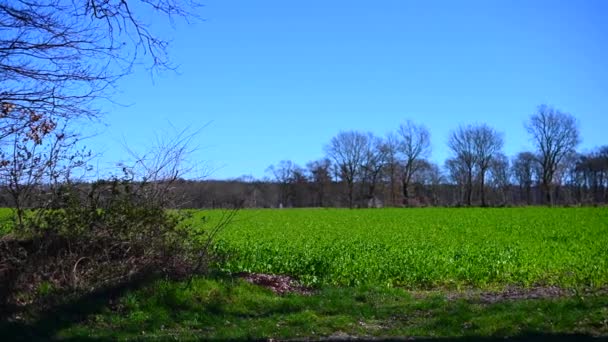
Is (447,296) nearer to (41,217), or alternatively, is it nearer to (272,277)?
(272,277)

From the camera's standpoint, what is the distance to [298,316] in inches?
337

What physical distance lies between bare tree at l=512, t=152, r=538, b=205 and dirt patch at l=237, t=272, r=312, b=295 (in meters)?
108

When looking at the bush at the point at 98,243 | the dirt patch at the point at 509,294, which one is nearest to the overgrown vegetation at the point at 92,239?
the bush at the point at 98,243

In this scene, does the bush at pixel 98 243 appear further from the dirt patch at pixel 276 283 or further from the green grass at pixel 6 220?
the dirt patch at pixel 276 283

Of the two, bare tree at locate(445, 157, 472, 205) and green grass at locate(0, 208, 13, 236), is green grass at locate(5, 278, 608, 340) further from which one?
bare tree at locate(445, 157, 472, 205)

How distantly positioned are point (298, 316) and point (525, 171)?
116 meters

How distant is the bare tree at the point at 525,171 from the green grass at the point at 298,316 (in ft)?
357

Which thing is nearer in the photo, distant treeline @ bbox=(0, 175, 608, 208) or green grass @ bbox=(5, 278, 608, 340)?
green grass @ bbox=(5, 278, 608, 340)

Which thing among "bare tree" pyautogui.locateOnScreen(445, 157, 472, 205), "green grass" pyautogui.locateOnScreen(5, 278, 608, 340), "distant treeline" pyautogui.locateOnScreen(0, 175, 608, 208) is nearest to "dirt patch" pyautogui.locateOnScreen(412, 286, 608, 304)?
"green grass" pyautogui.locateOnScreen(5, 278, 608, 340)

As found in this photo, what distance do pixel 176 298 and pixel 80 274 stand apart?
1.72 m

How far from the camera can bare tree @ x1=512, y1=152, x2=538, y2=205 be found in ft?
369

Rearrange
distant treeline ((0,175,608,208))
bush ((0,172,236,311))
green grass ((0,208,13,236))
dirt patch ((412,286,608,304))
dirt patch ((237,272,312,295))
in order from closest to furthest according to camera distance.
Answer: bush ((0,172,236,311)) → dirt patch ((412,286,608,304)) → green grass ((0,208,13,236)) → dirt patch ((237,272,312,295)) → distant treeline ((0,175,608,208))

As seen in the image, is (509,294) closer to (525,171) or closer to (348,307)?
(348,307)

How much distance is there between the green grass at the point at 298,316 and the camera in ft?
24.6
